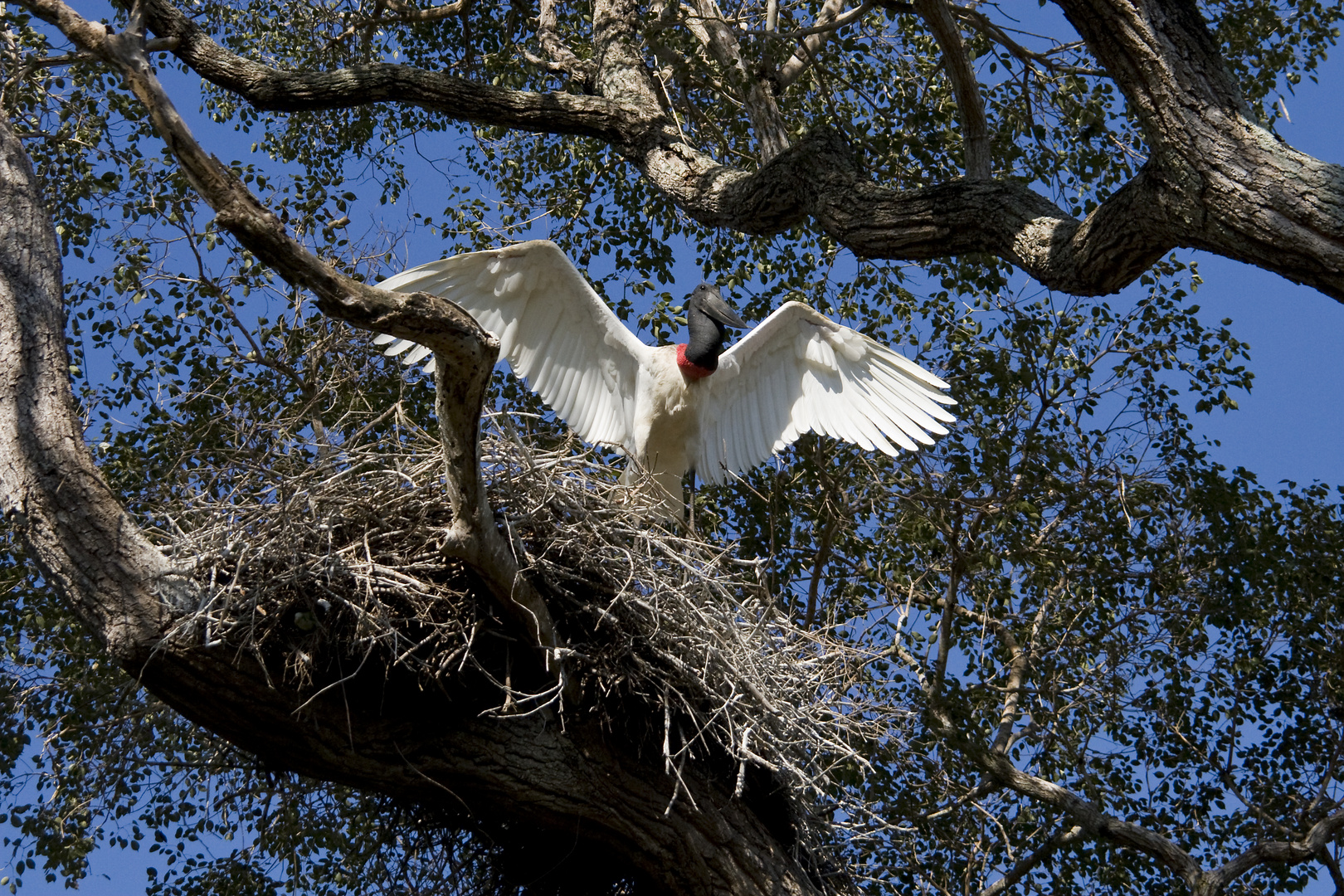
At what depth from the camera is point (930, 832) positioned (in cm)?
563

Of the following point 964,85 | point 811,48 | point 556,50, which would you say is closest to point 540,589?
point 964,85

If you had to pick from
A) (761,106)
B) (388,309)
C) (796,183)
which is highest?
(761,106)

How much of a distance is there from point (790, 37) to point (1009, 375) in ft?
5.77

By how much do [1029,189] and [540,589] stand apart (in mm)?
2076

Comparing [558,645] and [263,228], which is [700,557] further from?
[263,228]

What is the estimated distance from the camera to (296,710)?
11.4 ft

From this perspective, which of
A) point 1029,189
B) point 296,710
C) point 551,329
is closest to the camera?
point 296,710

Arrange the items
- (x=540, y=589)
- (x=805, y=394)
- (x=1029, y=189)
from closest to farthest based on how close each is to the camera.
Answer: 1. (x=540, y=589)
2. (x=1029, y=189)
3. (x=805, y=394)

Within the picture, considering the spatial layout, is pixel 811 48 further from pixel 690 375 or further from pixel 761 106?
pixel 690 375

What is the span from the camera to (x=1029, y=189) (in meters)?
4.42

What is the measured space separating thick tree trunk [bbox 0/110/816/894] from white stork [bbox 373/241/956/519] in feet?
5.47

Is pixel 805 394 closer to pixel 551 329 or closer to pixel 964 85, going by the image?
pixel 551 329

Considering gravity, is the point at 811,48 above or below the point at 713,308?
above

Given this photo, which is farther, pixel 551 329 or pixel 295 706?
pixel 551 329
